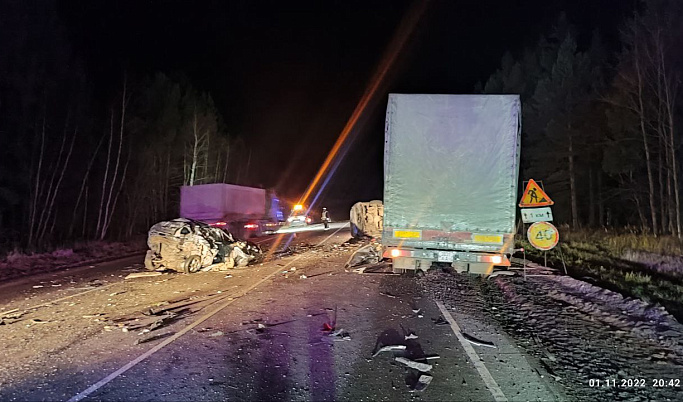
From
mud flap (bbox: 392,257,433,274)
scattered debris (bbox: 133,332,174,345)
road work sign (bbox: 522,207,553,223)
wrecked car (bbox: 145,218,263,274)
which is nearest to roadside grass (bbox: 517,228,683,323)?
road work sign (bbox: 522,207,553,223)

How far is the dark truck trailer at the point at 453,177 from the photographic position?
32.7 feet

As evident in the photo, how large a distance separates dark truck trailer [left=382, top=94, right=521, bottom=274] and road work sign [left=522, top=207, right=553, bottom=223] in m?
2.80

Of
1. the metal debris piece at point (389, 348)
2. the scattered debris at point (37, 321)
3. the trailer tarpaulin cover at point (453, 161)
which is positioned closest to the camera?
the metal debris piece at point (389, 348)

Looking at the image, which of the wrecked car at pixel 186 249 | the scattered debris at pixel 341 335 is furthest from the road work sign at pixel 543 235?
the wrecked car at pixel 186 249

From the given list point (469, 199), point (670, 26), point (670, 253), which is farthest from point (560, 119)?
point (469, 199)

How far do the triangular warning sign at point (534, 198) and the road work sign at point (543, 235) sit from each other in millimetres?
533

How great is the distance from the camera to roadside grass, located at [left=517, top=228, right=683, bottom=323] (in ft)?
32.9

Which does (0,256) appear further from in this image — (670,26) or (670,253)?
(670,26)

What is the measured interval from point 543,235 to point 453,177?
3892 millimetres

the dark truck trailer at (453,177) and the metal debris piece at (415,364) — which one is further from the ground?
the dark truck trailer at (453,177)

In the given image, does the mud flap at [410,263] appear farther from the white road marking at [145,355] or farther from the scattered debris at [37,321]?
the scattered debris at [37,321]

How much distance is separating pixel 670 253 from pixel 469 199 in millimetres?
10132

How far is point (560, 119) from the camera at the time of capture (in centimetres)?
3212

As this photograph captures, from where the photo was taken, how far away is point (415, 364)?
5656mm
